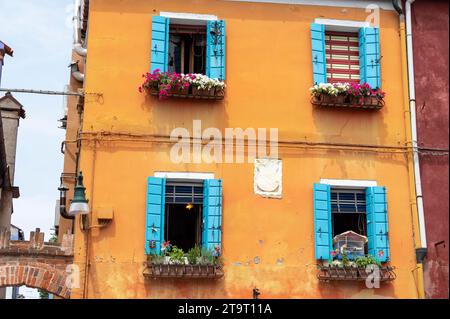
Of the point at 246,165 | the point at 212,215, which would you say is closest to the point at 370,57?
the point at 246,165

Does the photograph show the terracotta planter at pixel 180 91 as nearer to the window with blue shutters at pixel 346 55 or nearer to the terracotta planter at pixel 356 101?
the window with blue shutters at pixel 346 55

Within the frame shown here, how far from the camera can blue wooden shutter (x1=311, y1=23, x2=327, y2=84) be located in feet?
40.2

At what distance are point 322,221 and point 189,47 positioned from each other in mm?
3993

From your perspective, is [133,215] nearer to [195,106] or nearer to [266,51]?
[195,106]

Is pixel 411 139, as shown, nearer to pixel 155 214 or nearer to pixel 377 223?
pixel 377 223

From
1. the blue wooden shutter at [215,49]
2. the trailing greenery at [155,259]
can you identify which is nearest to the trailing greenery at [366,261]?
the trailing greenery at [155,259]

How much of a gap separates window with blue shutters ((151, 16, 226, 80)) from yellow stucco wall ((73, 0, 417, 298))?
8.4 inches

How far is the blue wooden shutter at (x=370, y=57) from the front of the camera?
1241 cm

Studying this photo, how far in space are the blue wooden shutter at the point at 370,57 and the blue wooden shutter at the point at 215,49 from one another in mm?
2528

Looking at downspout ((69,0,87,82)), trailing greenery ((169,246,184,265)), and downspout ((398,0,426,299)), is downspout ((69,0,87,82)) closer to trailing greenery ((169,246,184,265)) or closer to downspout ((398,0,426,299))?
trailing greenery ((169,246,184,265))

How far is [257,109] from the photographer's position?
1211 centimetres

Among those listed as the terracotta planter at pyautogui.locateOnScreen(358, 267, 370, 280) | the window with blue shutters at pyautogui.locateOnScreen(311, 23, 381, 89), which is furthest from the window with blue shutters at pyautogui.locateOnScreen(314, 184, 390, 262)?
the window with blue shutters at pyautogui.locateOnScreen(311, 23, 381, 89)

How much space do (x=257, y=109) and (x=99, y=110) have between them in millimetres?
2696
